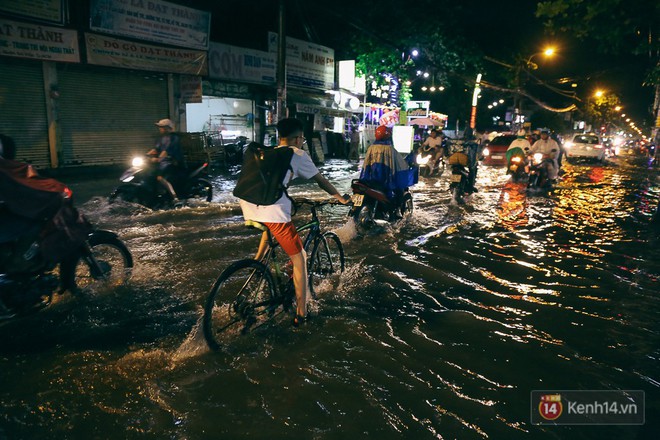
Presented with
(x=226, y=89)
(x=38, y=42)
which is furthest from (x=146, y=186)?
(x=226, y=89)

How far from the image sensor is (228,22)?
1973cm

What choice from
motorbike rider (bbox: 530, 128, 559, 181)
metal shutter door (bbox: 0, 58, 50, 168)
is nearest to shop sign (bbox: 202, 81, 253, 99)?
metal shutter door (bbox: 0, 58, 50, 168)

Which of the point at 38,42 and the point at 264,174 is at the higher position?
the point at 38,42

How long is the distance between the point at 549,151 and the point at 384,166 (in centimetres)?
908

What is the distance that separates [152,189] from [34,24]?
7133mm

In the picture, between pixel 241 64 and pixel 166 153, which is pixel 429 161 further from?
pixel 166 153

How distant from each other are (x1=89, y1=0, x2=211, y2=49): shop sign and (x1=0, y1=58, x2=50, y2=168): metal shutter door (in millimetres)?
2429

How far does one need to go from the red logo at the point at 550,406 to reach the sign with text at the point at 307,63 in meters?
19.1

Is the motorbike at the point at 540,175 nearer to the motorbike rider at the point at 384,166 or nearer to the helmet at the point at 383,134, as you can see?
the motorbike rider at the point at 384,166

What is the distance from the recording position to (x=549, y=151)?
14.6 meters

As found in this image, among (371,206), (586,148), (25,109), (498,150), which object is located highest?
(25,109)

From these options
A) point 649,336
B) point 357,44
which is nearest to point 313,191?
point 649,336

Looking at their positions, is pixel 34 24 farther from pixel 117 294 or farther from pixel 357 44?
pixel 357 44

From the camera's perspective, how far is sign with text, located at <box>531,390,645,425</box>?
307cm
